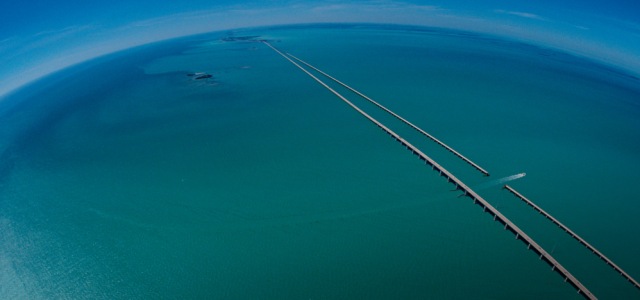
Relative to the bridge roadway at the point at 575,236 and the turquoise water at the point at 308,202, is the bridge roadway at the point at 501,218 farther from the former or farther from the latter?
the bridge roadway at the point at 575,236

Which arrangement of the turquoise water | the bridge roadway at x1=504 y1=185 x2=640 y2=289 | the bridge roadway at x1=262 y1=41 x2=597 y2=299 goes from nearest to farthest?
the bridge roadway at x1=262 y1=41 x2=597 y2=299
the bridge roadway at x1=504 y1=185 x2=640 y2=289
the turquoise water

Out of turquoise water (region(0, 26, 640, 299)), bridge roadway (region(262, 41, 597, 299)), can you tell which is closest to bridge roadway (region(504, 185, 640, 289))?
turquoise water (region(0, 26, 640, 299))

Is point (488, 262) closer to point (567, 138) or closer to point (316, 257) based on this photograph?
point (316, 257)

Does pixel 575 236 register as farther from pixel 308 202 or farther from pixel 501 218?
pixel 308 202

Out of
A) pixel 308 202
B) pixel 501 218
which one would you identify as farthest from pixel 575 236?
pixel 308 202

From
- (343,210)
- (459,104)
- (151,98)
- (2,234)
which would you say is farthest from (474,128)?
(151,98)

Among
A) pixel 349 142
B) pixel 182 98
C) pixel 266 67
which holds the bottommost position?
pixel 349 142

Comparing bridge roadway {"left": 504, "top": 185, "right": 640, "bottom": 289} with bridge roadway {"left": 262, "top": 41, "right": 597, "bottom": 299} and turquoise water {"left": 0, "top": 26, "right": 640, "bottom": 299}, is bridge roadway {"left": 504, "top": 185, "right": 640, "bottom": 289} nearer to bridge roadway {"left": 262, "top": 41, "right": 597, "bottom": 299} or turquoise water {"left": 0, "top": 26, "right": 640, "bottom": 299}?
turquoise water {"left": 0, "top": 26, "right": 640, "bottom": 299}


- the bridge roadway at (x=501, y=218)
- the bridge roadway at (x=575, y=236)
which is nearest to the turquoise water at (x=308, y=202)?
the bridge roadway at (x=575, y=236)
